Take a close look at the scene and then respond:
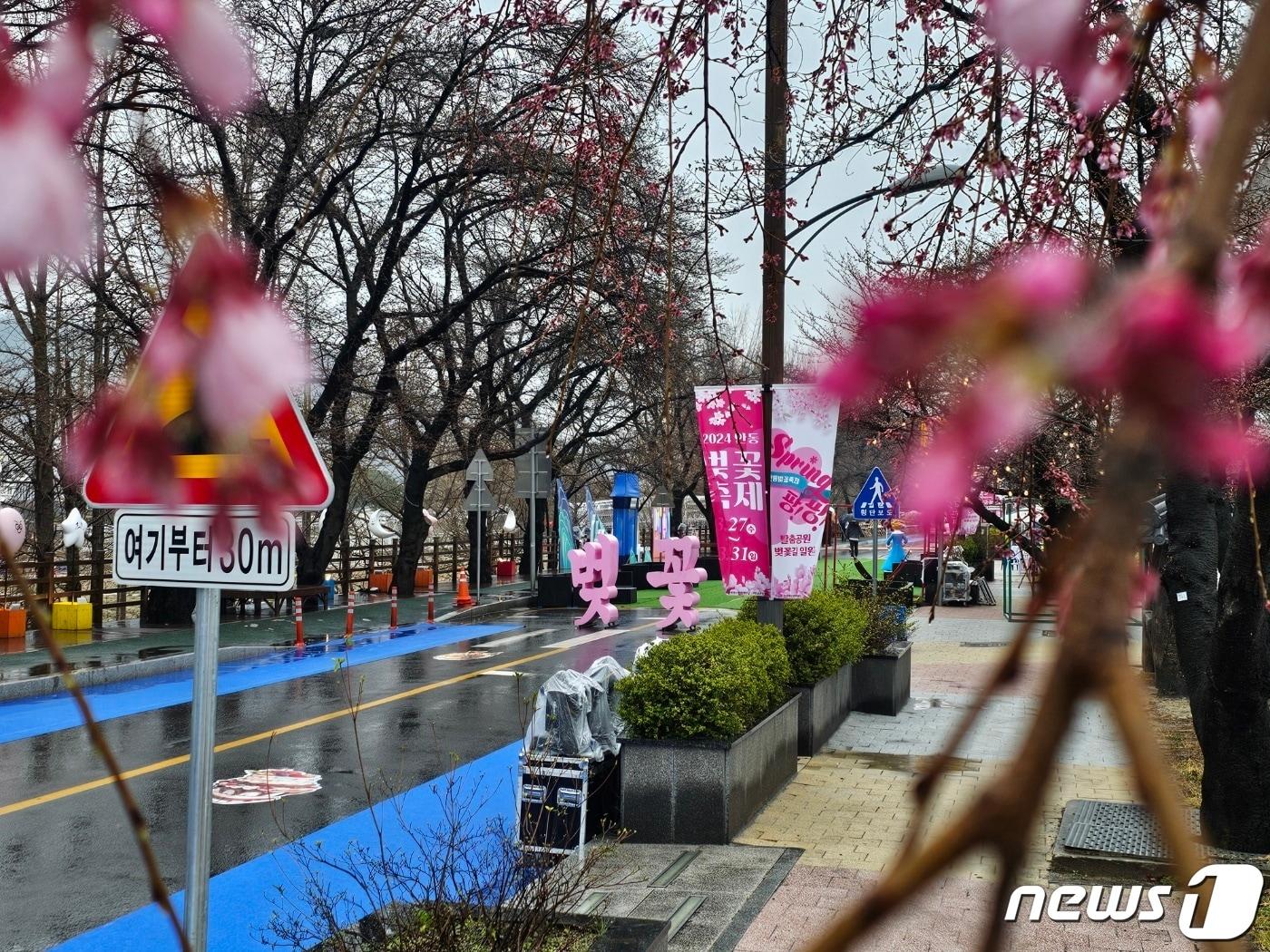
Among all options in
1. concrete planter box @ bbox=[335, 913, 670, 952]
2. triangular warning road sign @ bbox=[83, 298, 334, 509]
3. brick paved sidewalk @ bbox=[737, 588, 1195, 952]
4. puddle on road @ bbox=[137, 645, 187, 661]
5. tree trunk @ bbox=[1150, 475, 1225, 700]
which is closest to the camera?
triangular warning road sign @ bbox=[83, 298, 334, 509]

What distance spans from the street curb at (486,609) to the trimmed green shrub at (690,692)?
16010mm

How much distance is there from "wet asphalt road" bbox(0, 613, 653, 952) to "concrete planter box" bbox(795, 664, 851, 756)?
2393 mm

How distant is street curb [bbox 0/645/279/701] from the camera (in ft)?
45.5

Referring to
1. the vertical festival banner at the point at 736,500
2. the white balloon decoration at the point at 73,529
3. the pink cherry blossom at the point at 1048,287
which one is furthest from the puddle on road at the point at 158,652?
the pink cherry blossom at the point at 1048,287

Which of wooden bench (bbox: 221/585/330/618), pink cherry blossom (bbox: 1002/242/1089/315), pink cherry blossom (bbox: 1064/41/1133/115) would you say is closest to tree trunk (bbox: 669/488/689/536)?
wooden bench (bbox: 221/585/330/618)

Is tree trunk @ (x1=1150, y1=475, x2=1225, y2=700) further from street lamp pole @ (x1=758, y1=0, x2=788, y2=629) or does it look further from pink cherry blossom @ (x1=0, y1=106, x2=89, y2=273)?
pink cherry blossom @ (x1=0, y1=106, x2=89, y2=273)

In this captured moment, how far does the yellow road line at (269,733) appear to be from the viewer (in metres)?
9.07

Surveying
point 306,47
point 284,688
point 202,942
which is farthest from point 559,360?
point 202,942

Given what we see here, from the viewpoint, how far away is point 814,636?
37.0ft

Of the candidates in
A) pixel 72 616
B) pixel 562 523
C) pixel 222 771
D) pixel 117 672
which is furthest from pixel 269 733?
pixel 562 523

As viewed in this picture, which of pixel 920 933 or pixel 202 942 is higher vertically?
pixel 202 942

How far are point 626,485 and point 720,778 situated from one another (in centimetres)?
2712

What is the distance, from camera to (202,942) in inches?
122

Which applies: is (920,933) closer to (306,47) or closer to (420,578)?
(306,47)
